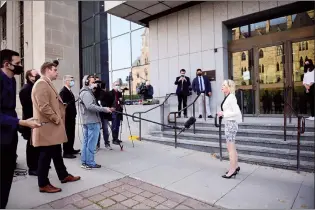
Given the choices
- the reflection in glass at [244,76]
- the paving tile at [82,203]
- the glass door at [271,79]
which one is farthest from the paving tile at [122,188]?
the glass door at [271,79]

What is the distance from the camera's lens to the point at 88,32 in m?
17.6

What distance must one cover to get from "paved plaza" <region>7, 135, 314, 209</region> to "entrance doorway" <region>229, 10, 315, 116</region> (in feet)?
13.1

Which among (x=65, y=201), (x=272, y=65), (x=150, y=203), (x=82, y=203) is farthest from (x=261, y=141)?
(x=65, y=201)

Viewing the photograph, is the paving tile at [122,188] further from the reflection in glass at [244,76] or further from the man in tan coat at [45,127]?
the reflection in glass at [244,76]

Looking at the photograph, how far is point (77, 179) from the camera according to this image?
3.95m

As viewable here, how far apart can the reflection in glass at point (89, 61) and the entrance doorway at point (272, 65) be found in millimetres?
11506

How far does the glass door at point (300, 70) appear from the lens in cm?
749

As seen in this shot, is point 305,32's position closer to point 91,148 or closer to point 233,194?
point 233,194

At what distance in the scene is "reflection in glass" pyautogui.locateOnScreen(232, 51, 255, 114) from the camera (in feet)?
28.2

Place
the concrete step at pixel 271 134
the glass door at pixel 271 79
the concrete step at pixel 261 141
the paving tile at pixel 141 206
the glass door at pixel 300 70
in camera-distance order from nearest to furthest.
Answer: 1. the paving tile at pixel 141 206
2. the concrete step at pixel 261 141
3. the concrete step at pixel 271 134
4. the glass door at pixel 300 70
5. the glass door at pixel 271 79

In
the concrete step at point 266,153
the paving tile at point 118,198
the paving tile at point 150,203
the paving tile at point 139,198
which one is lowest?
the paving tile at point 150,203

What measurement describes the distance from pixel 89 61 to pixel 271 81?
13327 mm

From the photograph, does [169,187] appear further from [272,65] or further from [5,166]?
[272,65]

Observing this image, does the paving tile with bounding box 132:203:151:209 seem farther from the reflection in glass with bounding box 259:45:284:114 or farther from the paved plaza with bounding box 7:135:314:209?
the reflection in glass with bounding box 259:45:284:114
